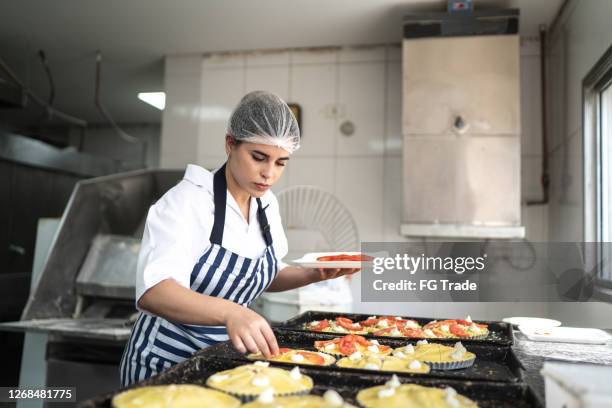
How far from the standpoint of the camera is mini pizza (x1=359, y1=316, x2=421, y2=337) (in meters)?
1.94

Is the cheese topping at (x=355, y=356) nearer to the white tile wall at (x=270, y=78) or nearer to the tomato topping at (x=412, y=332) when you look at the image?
the tomato topping at (x=412, y=332)

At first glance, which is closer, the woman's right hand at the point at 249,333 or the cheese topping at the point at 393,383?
the cheese topping at the point at 393,383

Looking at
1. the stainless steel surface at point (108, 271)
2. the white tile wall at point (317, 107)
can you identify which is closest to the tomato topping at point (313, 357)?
the stainless steel surface at point (108, 271)

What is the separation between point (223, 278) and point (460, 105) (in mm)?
2532

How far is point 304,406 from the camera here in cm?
108

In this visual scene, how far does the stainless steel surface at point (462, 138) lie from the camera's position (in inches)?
141

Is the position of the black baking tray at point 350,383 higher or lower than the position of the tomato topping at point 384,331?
higher

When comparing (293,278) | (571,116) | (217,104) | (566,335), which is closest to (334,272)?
(293,278)

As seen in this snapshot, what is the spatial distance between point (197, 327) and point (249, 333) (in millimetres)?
524

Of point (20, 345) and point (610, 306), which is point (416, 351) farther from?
point (20, 345)

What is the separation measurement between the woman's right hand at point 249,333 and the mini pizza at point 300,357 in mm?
96

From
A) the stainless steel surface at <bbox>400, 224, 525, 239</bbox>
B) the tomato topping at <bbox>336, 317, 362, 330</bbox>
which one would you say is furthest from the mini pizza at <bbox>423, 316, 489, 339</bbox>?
the stainless steel surface at <bbox>400, 224, 525, 239</bbox>

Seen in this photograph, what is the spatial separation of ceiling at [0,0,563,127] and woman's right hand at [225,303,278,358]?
2.86 m

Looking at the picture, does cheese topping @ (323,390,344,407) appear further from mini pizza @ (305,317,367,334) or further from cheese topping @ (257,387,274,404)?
mini pizza @ (305,317,367,334)
